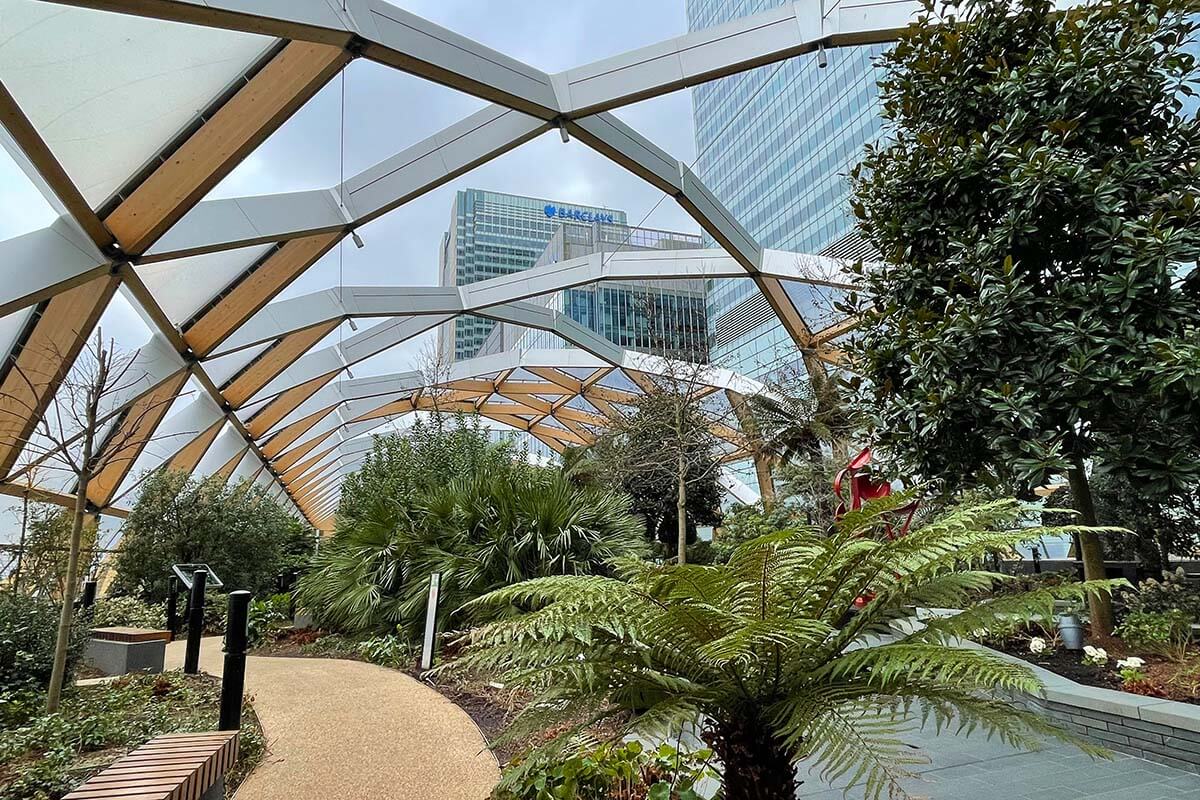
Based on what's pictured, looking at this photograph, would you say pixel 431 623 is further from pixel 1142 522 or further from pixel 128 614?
pixel 1142 522

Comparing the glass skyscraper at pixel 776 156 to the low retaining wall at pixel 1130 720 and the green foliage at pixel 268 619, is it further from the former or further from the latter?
the green foliage at pixel 268 619

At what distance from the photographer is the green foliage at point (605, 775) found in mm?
2467

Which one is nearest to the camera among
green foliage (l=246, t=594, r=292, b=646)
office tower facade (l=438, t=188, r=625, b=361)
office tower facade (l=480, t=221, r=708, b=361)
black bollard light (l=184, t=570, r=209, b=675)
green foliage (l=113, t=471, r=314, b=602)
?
black bollard light (l=184, t=570, r=209, b=675)

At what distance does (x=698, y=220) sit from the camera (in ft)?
34.9

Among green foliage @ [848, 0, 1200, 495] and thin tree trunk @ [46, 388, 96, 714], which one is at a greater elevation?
green foliage @ [848, 0, 1200, 495]

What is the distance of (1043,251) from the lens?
425cm

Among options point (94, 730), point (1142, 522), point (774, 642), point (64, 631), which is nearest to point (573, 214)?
point (1142, 522)

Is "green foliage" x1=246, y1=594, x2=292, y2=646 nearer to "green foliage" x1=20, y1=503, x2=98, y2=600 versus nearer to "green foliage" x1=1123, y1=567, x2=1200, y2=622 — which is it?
"green foliage" x1=20, y1=503, x2=98, y2=600

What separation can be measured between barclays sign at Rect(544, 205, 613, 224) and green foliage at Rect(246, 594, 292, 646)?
54.3 feet

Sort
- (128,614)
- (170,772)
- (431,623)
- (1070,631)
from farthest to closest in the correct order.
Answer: (128,614) < (431,623) < (1070,631) < (170,772)

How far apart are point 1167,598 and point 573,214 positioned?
22.8m

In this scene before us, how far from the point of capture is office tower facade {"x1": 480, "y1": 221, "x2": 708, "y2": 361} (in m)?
14.2

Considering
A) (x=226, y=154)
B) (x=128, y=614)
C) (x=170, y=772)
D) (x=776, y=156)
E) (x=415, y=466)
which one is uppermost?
(x=776, y=156)

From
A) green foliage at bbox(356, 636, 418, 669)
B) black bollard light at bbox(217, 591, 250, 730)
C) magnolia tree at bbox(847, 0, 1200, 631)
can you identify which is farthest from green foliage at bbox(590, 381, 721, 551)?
black bollard light at bbox(217, 591, 250, 730)
